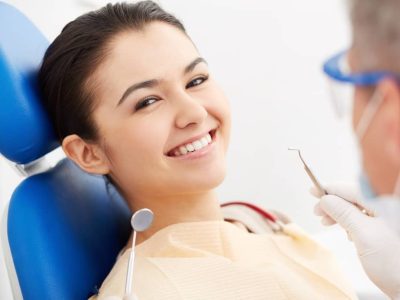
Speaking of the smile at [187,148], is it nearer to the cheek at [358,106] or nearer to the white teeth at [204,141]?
the white teeth at [204,141]

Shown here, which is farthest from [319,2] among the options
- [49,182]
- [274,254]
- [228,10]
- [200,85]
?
[49,182]

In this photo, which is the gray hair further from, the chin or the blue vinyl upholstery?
the blue vinyl upholstery

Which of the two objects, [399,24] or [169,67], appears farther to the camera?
[169,67]

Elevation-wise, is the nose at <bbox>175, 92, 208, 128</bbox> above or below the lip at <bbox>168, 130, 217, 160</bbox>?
above

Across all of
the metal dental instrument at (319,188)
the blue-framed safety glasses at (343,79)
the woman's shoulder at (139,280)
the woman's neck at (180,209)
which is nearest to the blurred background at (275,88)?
the metal dental instrument at (319,188)

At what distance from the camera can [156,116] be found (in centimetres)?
133

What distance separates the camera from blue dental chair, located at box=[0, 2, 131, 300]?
1270 millimetres

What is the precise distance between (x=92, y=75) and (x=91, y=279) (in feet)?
1.63

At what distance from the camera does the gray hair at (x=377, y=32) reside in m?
0.64

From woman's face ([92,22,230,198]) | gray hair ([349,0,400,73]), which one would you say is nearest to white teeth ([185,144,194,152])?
woman's face ([92,22,230,198])

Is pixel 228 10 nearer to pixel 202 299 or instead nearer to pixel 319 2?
pixel 319 2

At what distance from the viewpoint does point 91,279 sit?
1.40m

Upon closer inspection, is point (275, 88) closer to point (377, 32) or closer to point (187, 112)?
point (187, 112)

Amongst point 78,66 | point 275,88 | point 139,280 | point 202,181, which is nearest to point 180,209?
point 202,181
